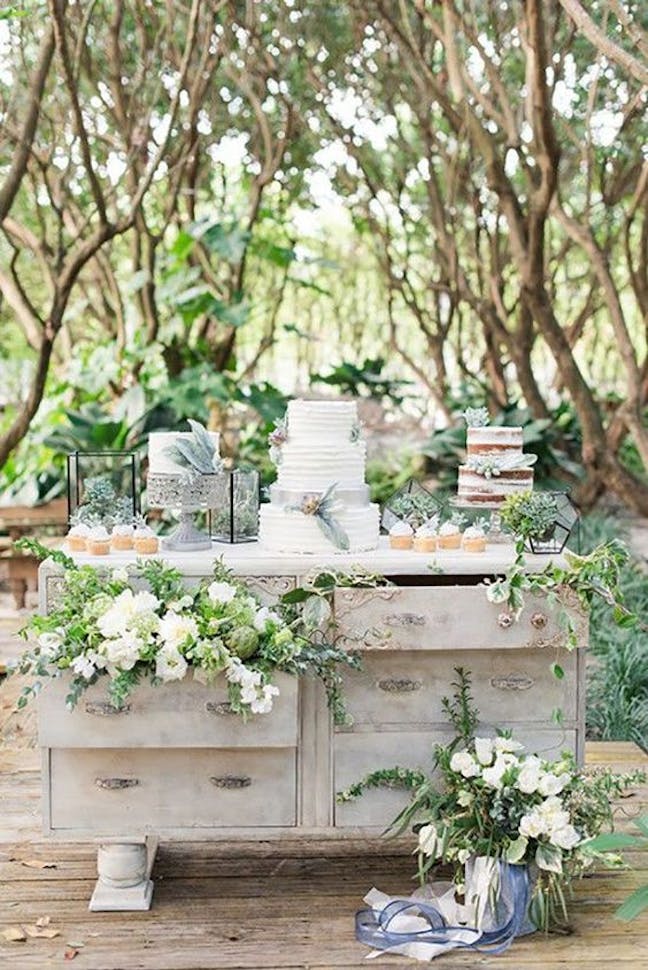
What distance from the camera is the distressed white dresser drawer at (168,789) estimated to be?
11.5 ft

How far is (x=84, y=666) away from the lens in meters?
3.30

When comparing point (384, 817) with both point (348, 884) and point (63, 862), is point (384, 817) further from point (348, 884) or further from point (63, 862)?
point (63, 862)

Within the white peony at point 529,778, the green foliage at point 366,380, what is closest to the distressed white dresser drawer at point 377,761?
the white peony at point 529,778

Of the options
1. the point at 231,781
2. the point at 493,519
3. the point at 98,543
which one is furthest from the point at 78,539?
the point at 493,519

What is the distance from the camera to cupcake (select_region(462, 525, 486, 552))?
3.72 m

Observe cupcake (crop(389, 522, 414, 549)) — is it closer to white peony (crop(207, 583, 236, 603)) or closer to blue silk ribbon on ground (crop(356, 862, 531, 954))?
white peony (crop(207, 583, 236, 603))

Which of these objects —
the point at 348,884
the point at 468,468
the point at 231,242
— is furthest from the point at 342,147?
the point at 348,884

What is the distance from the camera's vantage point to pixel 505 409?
413 inches

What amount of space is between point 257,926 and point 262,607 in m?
0.83

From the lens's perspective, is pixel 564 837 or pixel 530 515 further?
pixel 530 515

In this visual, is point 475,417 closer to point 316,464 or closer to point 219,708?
point 316,464

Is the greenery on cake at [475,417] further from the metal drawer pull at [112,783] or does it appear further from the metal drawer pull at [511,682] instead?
the metal drawer pull at [112,783]

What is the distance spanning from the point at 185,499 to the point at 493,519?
0.93 m

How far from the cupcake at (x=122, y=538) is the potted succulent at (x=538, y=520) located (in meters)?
1.07
